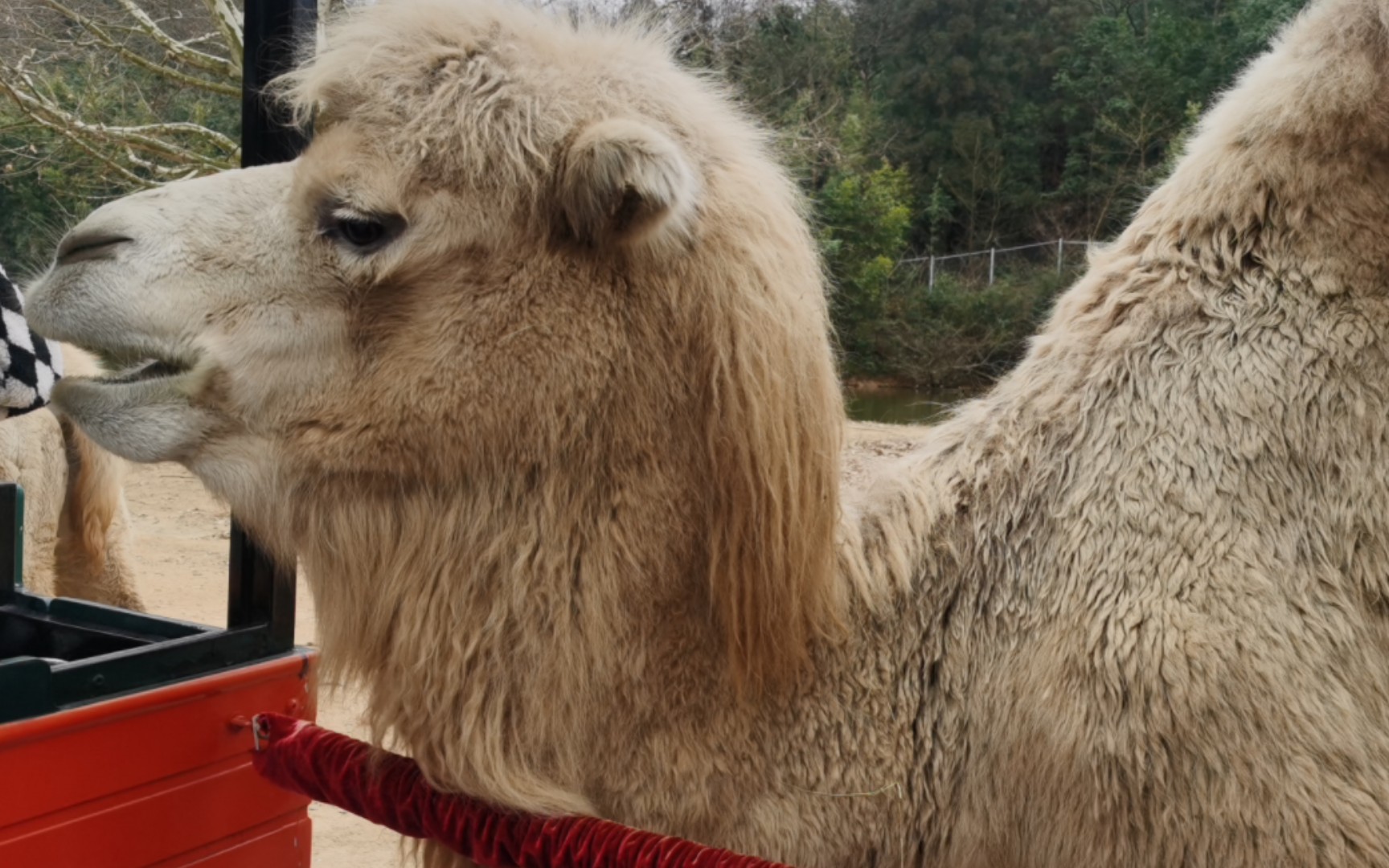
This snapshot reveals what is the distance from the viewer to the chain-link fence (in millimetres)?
14211

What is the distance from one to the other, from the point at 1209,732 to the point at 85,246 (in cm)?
170

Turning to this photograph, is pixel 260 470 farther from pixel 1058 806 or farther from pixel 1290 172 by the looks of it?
pixel 1290 172

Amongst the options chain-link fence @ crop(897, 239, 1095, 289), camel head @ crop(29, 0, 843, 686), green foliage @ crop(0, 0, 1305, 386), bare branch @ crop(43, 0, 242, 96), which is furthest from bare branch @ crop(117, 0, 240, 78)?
camel head @ crop(29, 0, 843, 686)

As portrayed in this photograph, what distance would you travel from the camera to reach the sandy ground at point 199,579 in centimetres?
483

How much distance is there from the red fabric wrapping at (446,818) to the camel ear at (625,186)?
0.84 m

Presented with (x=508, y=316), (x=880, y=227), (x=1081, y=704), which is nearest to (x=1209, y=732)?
(x=1081, y=704)

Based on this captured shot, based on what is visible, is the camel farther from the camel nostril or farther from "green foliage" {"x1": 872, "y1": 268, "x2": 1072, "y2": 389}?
"green foliage" {"x1": 872, "y1": 268, "x2": 1072, "y2": 389}

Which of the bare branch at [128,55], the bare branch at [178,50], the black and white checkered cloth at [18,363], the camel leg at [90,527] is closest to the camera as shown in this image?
the black and white checkered cloth at [18,363]

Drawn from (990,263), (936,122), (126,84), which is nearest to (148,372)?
Result: (126,84)

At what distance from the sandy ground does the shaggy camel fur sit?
28cm

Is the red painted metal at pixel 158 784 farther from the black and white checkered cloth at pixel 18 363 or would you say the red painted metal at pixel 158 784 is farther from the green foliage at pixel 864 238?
the green foliage at pixel 864 238

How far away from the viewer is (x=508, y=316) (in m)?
1.67

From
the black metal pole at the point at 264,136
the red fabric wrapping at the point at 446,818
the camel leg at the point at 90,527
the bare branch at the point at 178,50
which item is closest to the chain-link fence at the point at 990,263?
the bare branch at the point at 178,50

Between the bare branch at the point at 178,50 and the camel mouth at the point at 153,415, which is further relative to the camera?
the bare branch at the point at 178,50
